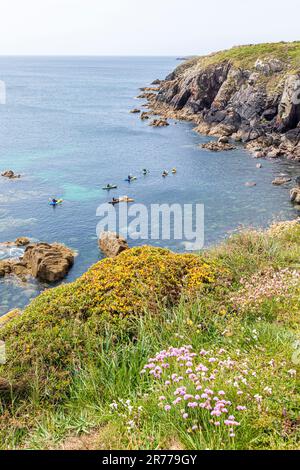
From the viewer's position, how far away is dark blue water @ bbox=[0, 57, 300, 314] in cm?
3775

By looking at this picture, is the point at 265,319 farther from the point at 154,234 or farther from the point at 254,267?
the point at 154,234

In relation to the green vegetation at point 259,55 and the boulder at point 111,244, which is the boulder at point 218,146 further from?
the boulder at point 111,244

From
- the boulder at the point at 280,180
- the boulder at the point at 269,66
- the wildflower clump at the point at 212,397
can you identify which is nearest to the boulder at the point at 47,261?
the wildflower clump at the point at 212,397

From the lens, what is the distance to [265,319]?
9.55 m

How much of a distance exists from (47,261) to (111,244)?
16.2 feet

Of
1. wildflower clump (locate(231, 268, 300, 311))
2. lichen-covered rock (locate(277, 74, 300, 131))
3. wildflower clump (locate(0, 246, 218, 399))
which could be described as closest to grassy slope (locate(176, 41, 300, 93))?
A: lichen-covered rock (locate(277, 74, 300, 131))

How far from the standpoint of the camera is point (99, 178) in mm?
54531

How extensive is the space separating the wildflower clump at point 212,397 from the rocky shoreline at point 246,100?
39372mm

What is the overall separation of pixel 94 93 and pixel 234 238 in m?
139

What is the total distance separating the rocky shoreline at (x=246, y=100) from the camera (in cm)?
6306

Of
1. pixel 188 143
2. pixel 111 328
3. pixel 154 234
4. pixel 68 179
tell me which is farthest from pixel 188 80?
pixel 111 328

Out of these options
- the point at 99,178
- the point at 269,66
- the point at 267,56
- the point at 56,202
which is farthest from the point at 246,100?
the point at 56,202

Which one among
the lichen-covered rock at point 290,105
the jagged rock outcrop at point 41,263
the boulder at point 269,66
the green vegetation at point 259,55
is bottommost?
the jagged rock outcrop at point 41,263

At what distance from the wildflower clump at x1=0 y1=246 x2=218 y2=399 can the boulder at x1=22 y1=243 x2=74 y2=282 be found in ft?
59.6
